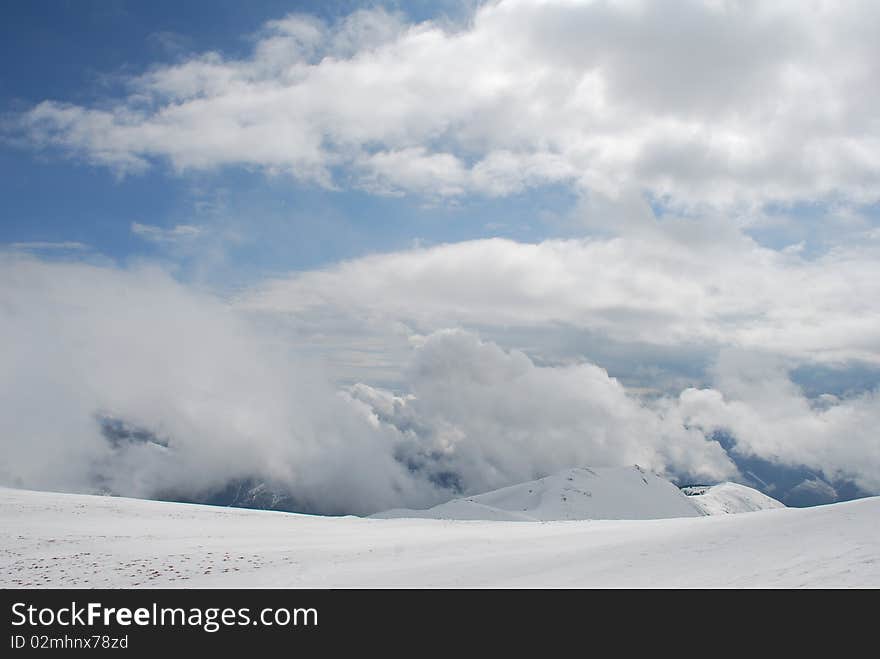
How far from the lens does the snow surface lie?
52.6 feet

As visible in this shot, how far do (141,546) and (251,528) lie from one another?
8.85 metres

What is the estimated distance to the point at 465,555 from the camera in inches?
869

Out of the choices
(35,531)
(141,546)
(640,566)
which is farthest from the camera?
(35,531)

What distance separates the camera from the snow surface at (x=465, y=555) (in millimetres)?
16047

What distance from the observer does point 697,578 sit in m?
15.6
